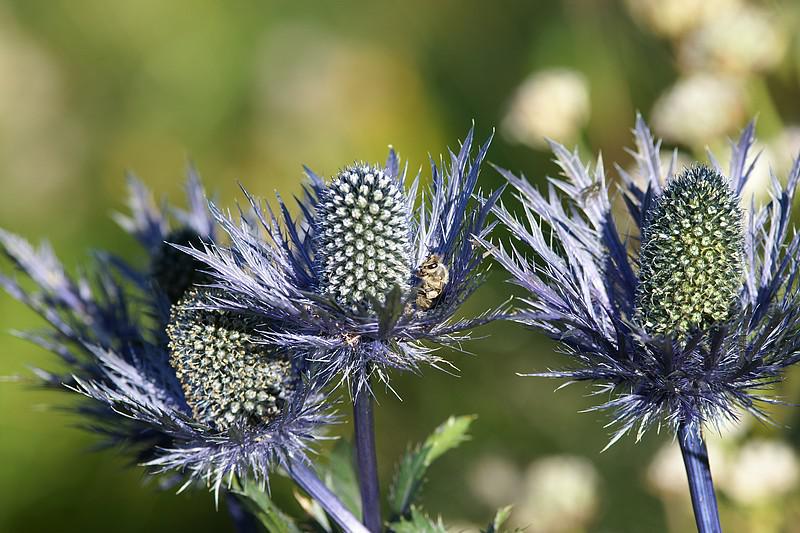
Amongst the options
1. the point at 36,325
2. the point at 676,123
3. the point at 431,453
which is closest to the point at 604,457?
the point at 676,123

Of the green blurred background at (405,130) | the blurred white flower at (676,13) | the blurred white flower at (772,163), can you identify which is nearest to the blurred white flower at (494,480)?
the green blurred background at (405,130)

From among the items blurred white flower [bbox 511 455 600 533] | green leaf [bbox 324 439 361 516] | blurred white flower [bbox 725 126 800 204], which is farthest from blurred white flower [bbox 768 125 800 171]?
green leaf [bbox 324 439 361 516]

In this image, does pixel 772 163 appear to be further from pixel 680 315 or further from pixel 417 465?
pixel 417 465

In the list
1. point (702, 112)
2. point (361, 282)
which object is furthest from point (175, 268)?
point (702, 112)

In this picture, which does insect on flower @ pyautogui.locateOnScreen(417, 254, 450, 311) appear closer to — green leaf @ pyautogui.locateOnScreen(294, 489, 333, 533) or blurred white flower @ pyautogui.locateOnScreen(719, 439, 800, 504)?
green leaf @ pyautogui.locateOnScreen(294, 489, 333, 533)

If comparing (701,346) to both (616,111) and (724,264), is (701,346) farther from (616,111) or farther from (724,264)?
(616,111)

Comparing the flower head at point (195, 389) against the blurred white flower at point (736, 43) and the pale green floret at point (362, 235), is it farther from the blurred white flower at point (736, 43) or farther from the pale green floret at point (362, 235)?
the blurred white flower at point (736, 43)
